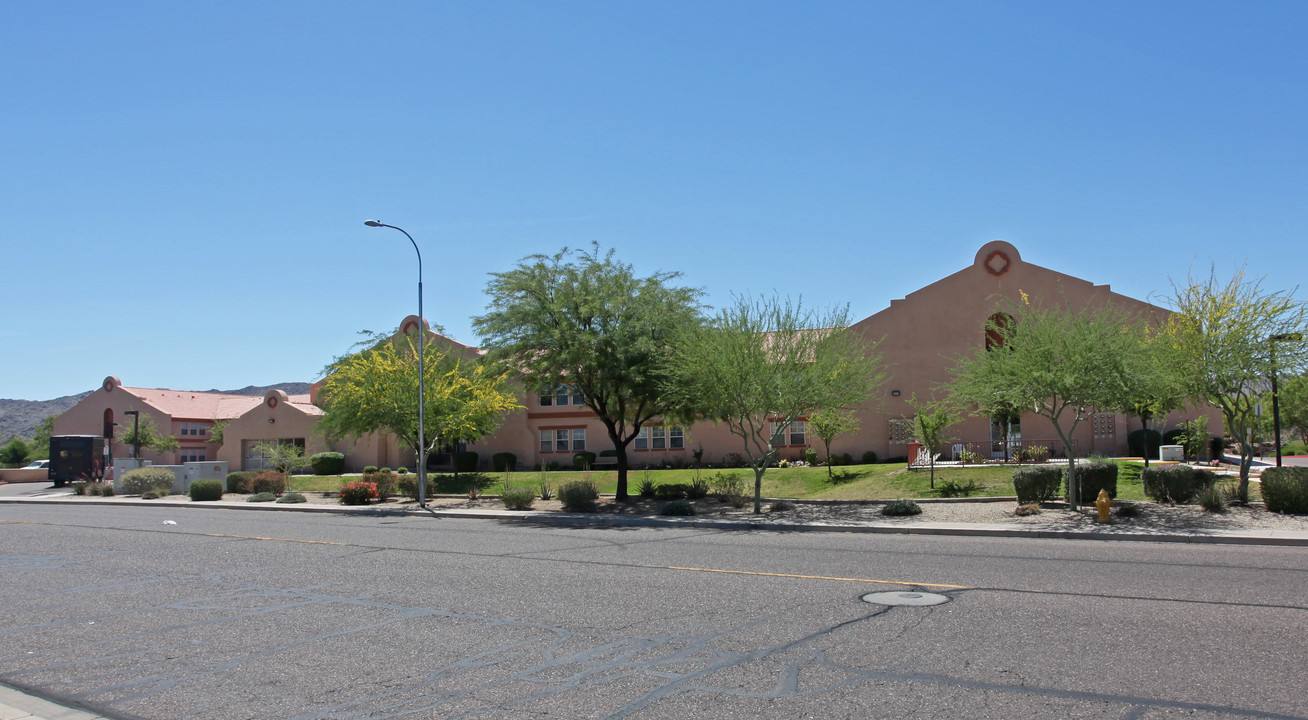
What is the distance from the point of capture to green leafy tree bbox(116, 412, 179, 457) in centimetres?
6197

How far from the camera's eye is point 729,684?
663 centimetres

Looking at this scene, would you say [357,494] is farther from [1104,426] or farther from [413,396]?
[1104,426]

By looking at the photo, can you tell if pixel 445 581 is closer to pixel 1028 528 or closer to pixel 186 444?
pixel 1028 528

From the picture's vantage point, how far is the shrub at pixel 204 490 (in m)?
35.4

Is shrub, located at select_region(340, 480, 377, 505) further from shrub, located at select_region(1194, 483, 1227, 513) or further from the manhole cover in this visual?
shrub, located at select_region(1194, 483, 1227, 513)

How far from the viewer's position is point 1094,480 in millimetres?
21875

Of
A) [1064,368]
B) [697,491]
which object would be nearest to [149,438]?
[697,491]

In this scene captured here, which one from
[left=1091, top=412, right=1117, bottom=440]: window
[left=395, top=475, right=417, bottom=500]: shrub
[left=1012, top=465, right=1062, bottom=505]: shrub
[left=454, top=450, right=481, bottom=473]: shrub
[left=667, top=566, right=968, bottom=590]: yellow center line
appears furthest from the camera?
[left=454, top=450, right=481, bottom=473]: shrub

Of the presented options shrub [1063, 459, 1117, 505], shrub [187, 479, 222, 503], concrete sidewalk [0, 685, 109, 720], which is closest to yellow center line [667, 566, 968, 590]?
concrete sidewalk [0, 685, 109, 720]

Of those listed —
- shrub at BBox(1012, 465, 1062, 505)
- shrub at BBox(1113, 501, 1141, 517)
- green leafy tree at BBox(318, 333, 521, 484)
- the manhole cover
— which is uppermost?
green leafy tree at BBox(318, 333, 521, 484)

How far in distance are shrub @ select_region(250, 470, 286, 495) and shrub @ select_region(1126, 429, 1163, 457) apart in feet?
117

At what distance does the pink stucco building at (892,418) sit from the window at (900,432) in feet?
0.16

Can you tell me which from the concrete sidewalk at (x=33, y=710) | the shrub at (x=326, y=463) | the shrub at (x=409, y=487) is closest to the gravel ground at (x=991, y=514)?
the shrub at (x=409, y=487)

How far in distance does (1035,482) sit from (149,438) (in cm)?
6025
